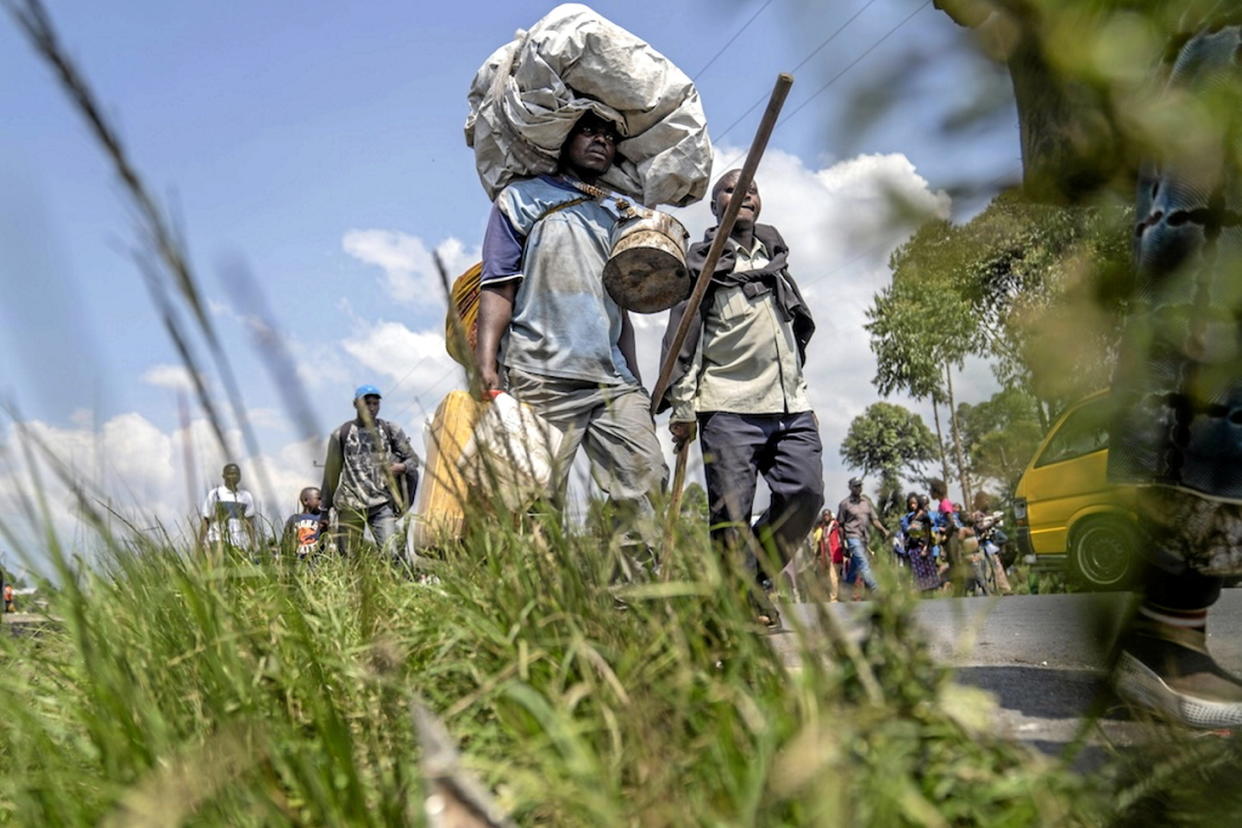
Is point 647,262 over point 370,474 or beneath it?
over

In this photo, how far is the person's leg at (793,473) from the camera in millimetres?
4570

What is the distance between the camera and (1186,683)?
1983mm

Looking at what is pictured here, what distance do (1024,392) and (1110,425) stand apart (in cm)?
8

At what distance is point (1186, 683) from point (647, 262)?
2.21 metres

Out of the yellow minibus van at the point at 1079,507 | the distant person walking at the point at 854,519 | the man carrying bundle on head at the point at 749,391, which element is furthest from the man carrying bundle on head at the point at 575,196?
the distant person walking at the point at 854,519

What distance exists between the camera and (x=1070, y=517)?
86cm

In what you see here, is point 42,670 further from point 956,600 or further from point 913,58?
point 913,58

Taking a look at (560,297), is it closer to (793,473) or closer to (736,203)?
(736,203)

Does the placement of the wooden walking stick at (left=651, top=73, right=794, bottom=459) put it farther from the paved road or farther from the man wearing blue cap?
the man wearing blue cap

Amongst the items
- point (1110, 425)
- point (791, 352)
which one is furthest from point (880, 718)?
point (791, 352)

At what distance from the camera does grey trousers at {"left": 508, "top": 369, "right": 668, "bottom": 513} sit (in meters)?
3.54

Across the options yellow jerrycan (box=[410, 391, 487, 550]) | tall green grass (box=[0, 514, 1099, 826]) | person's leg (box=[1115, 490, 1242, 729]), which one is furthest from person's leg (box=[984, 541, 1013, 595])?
yellow jerrycan (box=[410, 391, 487, 550])

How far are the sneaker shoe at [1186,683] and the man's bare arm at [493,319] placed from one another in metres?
2.26

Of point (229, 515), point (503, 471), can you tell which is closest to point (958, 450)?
point (503, 471)
